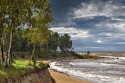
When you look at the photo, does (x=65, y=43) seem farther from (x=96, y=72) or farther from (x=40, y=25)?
(x=40, y=25)

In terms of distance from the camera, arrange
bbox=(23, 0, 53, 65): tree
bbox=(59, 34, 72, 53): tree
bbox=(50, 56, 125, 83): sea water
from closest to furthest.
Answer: bbox=(23, 0, 53, 65): tree → bbox=(50, 56, 125, 83): sea water → bbox=(59, 34, 72, 53): tree

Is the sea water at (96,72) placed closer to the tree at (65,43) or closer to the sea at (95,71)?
the sea at (95,71)

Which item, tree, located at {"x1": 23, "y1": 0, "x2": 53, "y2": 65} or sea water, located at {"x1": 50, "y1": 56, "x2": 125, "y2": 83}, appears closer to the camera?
tree, located at {"x1": 23, "y1": 0, "x2": 53, "y2": 65}

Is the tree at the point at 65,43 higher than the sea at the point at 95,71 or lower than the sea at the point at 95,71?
higher

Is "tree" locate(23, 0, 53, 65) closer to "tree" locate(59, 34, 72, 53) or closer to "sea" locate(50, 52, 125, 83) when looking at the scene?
"sea" locate(50, 52, 125, 83)

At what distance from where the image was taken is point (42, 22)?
1257 inches

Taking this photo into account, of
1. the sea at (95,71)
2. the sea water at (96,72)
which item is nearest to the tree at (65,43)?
the sea at (95,71)

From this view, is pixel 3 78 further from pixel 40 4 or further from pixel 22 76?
pixel 40 4

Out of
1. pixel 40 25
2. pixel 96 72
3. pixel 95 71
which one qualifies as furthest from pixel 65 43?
pixel 40 25

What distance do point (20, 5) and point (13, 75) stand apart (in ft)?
22.4

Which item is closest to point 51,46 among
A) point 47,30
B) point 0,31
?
point 47,30

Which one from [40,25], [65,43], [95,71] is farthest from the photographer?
[65,43]

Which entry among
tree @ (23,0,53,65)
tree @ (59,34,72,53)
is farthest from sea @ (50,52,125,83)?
tree @ (59,34,72,53)

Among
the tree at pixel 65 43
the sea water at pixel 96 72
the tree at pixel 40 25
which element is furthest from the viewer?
the tree at pixel 65 43
